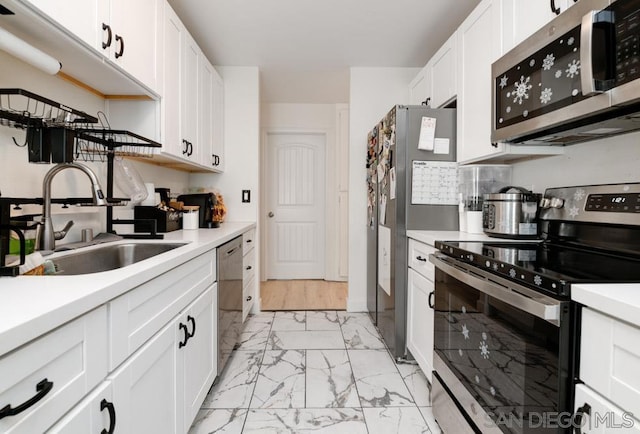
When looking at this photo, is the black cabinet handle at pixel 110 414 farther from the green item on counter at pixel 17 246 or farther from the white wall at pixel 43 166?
the white wall at pixel 43 166

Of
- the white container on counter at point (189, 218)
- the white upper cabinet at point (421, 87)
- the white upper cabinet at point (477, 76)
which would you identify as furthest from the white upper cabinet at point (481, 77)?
the white container on counter at point (189, 218)

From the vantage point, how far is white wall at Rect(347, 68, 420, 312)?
333cm

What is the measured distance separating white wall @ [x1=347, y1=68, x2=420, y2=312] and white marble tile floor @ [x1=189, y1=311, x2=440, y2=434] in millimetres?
661

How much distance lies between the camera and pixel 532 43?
136 cm

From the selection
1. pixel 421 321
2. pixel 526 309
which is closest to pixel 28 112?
pixel 526 309

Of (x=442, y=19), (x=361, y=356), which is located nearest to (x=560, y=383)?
(x=361, y=356)

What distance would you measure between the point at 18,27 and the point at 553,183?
7.65 ft

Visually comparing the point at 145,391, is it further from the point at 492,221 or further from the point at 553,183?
the point at 553,183

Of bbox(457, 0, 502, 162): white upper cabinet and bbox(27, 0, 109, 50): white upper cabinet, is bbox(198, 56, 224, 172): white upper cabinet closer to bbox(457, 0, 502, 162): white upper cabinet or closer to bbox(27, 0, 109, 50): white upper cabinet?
bbox(27, 0, 109, 50): white upper cabinet

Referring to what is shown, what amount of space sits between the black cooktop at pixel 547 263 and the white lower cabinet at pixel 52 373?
3.64ft

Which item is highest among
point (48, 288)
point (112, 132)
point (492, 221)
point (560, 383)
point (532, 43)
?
point (532, 43)

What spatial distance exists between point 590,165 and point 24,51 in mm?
2168

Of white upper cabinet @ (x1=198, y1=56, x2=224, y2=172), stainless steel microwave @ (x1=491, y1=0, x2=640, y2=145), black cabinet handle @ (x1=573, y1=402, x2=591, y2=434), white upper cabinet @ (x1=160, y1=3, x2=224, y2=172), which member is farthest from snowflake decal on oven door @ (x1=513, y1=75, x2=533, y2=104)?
white upper cabinet @ (x1=198, y1=56, x2=224, y2=172)

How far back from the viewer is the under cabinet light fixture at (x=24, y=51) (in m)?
0.95
